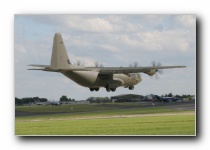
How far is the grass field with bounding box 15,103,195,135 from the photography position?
1945cm

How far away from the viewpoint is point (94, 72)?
65.3 feet

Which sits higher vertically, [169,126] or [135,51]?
[135,51]

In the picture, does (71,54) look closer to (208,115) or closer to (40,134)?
(40,134)

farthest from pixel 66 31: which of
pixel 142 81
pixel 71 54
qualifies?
pixel 142 81

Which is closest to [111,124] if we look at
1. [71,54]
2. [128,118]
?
[128,118]

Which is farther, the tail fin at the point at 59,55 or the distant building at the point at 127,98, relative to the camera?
the distant building at the point at 127,98

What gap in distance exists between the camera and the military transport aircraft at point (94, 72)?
64.4 ft

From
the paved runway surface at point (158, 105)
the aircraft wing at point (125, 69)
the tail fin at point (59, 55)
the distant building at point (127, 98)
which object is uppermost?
the tail fin at point (59, 55)

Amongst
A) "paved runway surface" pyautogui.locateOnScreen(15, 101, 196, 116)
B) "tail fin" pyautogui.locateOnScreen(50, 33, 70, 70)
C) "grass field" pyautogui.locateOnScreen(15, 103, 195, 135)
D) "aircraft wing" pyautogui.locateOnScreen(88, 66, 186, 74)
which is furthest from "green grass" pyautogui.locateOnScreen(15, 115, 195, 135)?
"tail fin" pyautogui.locateOnScreen(50, 33, 70, 70)

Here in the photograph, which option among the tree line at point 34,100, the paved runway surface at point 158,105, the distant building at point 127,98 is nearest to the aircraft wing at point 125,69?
the distant building at point 127,98

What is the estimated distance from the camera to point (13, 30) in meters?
19.6

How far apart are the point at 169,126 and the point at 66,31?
2.78 m

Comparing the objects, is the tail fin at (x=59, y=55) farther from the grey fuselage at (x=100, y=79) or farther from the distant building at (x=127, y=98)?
the distant building at (x=127, y=98)

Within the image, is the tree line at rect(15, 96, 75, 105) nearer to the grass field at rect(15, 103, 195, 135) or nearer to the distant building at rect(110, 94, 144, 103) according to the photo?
the grass field at rect(15, 103, 195, 135)
